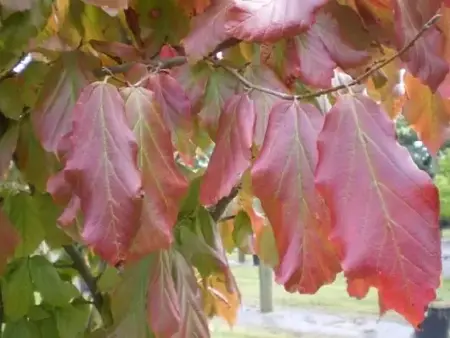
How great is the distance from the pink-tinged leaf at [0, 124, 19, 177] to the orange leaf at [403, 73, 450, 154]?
0.87ft

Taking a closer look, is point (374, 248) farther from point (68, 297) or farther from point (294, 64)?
point (68, 297)

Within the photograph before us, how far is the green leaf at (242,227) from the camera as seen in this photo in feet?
2.14

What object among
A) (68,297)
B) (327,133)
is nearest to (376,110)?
(327,133)

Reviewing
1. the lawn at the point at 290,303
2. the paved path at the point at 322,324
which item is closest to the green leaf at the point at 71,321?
the lawn at the point at 290,303

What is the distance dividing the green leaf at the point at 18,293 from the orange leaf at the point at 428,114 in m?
0.30

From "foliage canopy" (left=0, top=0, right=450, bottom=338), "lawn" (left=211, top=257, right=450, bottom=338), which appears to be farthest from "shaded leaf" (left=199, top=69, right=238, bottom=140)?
"lawn" (left=211, top=257, right=450, bottom=338)

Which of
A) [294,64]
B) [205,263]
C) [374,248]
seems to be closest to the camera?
[374,248]

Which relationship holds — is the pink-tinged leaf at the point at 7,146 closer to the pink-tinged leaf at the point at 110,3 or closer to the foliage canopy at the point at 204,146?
the foliage canopy at the point at 204,146

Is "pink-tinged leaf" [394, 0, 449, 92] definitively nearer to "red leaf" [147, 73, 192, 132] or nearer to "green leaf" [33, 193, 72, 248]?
"red leaf" [147, 73, 192, 132]

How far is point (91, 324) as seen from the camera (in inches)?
22.1

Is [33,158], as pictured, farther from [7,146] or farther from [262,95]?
[262,95]

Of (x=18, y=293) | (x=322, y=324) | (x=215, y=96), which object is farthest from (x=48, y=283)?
(x=322, y=324)

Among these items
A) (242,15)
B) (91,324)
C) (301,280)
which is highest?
(242,15)

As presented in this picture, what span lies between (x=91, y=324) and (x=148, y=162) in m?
0.32
